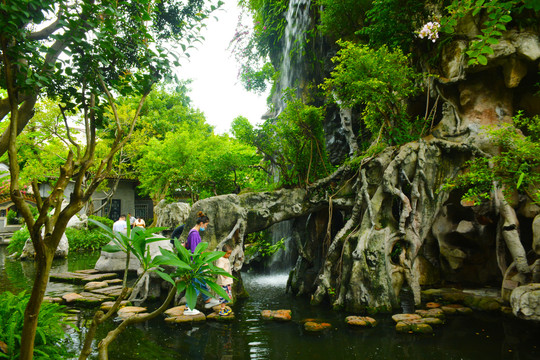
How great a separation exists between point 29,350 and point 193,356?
9.14ft

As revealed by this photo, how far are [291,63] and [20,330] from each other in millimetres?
13275

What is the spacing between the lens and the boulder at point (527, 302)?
543cm

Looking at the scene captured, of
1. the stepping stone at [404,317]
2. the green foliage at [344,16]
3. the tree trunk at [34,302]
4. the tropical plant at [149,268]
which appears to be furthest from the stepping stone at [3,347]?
the green foliage at [344,16]

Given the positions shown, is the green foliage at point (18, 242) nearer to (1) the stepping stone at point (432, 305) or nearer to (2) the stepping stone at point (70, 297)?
(2) the stepping stone at point (70, 297)

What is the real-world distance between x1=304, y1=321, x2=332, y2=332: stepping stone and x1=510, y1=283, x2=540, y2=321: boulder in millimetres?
3121

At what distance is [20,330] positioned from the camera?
355 centimetres

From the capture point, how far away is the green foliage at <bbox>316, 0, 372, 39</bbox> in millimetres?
11094

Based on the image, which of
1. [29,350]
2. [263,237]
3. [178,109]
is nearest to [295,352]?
[29,350]

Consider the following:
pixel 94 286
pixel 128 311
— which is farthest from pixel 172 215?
pixel 128 311

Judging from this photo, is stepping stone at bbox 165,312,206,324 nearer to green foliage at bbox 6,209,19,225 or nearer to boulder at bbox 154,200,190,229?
boulder at bbox 154,200,190,229

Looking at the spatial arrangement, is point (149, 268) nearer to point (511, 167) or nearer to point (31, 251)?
point (511, 167)

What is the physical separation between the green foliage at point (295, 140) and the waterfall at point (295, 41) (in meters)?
3.89

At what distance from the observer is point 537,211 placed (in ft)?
23.8

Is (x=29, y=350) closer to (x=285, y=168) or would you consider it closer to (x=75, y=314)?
(x=75, y=314)
